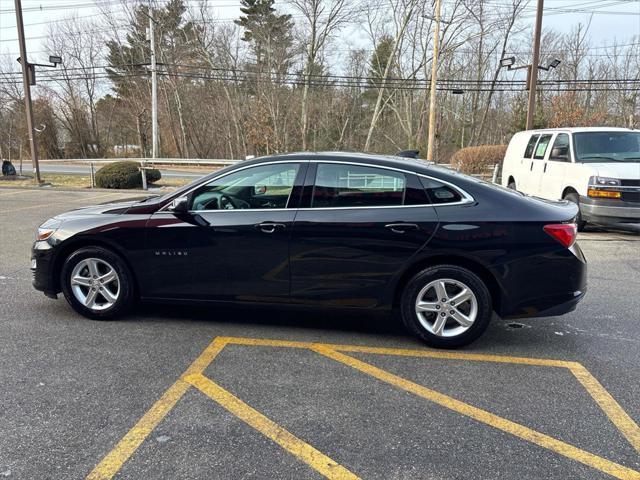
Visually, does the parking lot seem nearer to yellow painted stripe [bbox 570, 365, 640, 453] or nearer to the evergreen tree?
yellow painted stripe [bbox 570, 365, 640, 453]

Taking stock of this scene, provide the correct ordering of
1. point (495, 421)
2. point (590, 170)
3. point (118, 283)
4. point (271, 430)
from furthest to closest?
point (590, 170)
point (118, 283)
point (495, 421)
point (271, 430)

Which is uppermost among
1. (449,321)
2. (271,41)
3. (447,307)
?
(271,41)

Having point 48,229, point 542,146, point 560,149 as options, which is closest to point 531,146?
point 542,146

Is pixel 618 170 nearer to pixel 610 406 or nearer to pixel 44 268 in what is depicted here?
pixel 610 406

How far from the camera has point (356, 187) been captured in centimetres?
401

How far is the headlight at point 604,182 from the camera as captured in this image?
8.25 meters

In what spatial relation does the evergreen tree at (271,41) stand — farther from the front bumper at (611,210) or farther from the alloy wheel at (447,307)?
the alloy wheel at (447,307)

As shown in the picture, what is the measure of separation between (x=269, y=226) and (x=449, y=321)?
1651 mm

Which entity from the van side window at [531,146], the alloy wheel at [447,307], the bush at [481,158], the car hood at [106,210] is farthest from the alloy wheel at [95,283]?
the bush at [481,158]

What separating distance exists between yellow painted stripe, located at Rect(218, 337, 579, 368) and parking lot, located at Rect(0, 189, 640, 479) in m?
0.02

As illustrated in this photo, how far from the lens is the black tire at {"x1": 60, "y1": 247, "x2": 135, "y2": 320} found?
436 centimetres

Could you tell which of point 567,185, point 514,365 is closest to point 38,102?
point 567,185

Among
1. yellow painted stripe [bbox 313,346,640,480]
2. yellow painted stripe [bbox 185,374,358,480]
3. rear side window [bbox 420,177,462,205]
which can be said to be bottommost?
yellow painted stripe [bbox 313,346,640,480]

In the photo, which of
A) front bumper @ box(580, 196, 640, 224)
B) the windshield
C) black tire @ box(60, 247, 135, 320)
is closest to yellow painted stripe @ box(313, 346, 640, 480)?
black tire @ box(60, 247, 135, 320)
